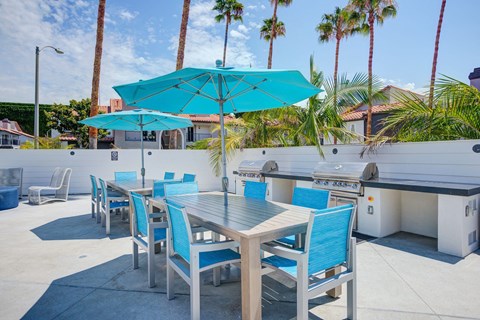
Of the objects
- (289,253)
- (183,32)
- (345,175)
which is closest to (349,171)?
(345,175)

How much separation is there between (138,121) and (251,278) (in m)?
5.78

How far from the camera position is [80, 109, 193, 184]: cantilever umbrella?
19.5ft

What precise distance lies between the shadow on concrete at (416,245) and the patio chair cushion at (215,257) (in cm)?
287

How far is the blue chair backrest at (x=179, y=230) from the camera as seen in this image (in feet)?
7.45

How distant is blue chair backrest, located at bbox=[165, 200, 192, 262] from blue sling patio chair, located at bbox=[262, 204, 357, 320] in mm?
652

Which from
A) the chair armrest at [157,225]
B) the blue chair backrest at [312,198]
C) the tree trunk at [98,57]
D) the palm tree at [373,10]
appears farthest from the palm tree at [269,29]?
the chair armrest at [157,225]

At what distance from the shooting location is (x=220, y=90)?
11.5ft

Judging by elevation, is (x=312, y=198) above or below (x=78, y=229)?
above

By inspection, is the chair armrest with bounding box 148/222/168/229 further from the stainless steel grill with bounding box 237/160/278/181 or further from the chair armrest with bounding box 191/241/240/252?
the stainless steel grill with bounding box 237/160/278/181

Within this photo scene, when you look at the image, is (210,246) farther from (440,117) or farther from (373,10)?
(373,10)

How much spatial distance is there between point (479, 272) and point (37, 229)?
22.9 ft

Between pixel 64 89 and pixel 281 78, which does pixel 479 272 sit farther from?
pixel 64 89

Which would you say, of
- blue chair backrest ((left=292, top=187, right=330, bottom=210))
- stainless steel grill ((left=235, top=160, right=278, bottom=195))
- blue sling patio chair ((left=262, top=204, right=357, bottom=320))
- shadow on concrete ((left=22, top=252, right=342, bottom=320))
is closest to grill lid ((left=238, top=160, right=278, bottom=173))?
stainless steel grill ((left=235, top=160, right=278, bottom=195))

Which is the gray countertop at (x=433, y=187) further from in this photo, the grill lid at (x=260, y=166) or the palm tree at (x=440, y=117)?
the grill lid at (x=260, y=166)
